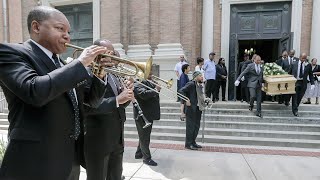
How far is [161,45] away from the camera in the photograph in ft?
37.6

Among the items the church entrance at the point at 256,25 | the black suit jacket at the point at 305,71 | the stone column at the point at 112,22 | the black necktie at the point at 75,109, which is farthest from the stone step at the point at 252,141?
the black necktie at the point at 75,109

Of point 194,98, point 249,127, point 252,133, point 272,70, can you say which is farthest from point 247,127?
point 194,98

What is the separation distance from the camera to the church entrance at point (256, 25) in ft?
38.3

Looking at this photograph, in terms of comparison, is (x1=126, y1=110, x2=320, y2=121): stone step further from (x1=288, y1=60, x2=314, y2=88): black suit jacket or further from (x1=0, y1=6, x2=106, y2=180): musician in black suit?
(x1=0, y1=6, x2=106, y2=180): musician in black suit

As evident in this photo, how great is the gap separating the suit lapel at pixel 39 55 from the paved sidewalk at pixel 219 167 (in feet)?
11.4

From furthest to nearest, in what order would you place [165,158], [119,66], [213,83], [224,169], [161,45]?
[161,45], [213,83], [165,158], [224,169], [119,66]

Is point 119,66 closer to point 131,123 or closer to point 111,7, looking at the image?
point 131,123

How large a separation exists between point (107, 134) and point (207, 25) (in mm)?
10377

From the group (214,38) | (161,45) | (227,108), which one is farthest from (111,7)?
(227,108)

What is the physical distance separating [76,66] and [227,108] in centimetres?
826

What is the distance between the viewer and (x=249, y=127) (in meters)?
8.16

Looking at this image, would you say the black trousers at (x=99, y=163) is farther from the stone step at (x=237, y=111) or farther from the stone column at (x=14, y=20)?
the stone column at (x=14, y=20)

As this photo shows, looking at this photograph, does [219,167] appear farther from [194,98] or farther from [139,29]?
[139,29]

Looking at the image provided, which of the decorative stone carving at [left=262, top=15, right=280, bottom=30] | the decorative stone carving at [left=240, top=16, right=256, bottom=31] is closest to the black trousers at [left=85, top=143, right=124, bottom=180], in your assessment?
the decorative stone carving at [left=240, top=16, right=256, bottom=31]
